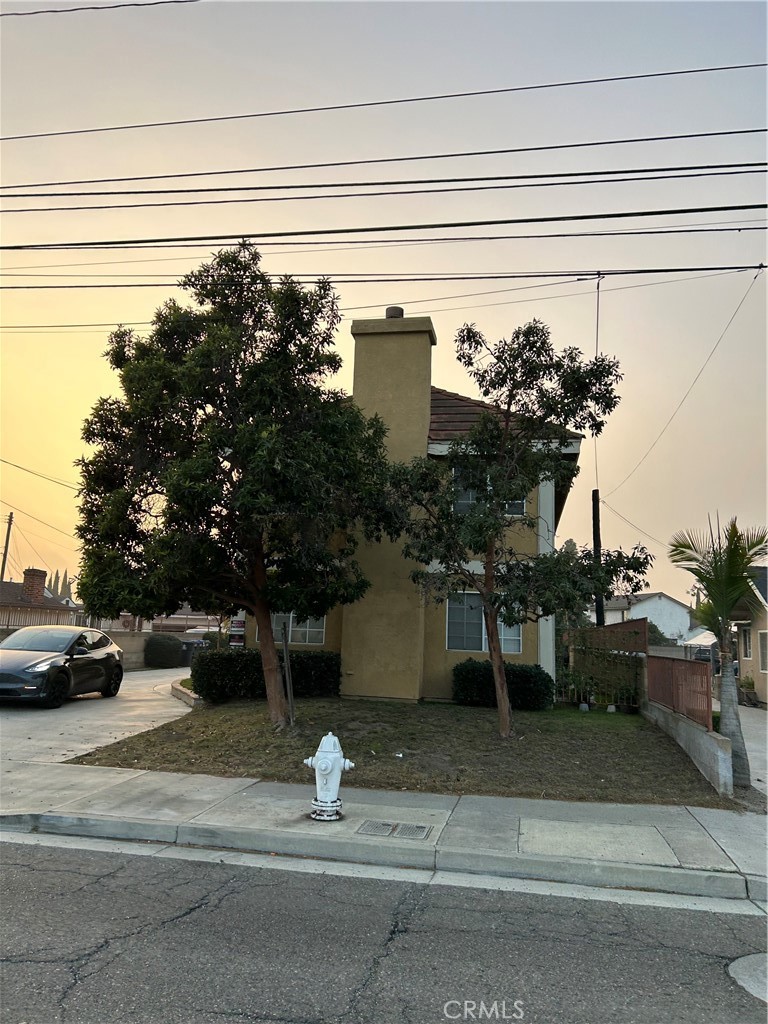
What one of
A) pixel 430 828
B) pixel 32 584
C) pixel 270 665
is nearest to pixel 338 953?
pixel 430 828

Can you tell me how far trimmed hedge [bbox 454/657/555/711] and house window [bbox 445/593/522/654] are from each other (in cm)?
65

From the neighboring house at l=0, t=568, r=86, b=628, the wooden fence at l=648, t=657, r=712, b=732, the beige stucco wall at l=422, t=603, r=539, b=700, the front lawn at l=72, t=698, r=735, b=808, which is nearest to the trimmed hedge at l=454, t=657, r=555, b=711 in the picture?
the beige stucco wall at l=422, t=603, r=539, b=700

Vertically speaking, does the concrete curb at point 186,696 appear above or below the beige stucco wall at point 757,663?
below

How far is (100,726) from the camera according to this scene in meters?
11.9

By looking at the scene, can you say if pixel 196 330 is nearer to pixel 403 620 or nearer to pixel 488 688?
pixel 403 620

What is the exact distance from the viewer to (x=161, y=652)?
88.6ft

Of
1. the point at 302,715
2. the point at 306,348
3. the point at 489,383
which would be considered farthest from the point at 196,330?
the point at 302,715

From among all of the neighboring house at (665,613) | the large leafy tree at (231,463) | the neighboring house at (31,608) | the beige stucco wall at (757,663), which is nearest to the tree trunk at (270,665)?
the large leafy tree at (231,463)

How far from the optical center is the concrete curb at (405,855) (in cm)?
559

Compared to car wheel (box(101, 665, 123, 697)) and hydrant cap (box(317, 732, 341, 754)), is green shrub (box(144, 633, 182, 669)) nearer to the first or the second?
car wheel (box(101, 665, 123, 697))

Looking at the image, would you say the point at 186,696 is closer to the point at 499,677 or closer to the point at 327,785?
the point at 499,677

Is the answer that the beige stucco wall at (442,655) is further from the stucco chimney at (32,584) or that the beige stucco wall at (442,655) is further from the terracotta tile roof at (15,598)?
the stucco chimney at (32,584)

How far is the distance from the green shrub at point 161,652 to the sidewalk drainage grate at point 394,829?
21.6 metres

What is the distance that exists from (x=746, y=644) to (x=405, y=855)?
22.6 meters
